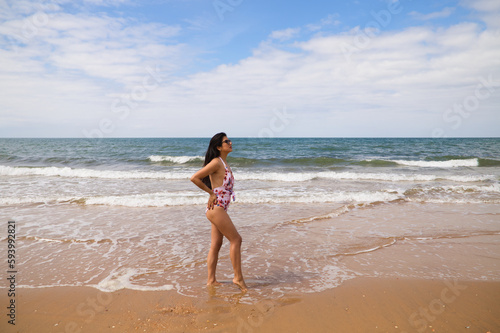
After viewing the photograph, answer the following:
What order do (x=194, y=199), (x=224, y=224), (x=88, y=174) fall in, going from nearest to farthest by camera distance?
(x=224, y=224) < (x=194, y=199) < (x=88, y=174)

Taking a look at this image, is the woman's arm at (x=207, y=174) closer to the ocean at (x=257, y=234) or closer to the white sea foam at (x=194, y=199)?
the ocean at (x=257, y=234)

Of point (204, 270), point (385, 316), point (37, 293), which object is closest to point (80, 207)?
point (37, 293)

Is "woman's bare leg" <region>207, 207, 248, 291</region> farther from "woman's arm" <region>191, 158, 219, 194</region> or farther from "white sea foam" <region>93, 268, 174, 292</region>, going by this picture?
"white sea foam" <region>93, 268, 174, 292</region>

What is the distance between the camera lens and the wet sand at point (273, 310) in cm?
337

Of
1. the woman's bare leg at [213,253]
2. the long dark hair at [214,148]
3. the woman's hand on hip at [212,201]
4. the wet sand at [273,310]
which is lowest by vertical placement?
the wet sand at [273,310]

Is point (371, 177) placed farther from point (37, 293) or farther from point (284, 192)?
point (37, 293)

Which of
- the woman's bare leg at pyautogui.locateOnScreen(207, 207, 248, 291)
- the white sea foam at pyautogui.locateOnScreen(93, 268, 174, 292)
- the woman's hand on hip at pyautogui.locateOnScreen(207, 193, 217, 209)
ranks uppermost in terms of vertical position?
the woman's hand on hip at pyautogui.locateOnScreen(207, 193, 217, 209)

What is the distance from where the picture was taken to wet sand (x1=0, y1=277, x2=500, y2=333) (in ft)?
11.0

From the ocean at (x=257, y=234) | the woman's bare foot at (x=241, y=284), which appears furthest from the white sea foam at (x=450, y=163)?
the woman's bare foot at (x=241, y=284)

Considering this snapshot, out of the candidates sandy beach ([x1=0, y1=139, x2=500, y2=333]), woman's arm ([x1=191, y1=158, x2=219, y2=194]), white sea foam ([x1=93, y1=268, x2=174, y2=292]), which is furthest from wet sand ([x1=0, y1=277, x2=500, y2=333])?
woman's arm ([x1=191, y1=158, x2=219, y2=194])

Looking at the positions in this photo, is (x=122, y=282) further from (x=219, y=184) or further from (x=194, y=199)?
(x=194, y=199)

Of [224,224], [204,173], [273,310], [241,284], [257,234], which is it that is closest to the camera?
[273,310]

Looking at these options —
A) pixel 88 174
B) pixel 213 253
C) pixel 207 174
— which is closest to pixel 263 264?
pixel 213 253

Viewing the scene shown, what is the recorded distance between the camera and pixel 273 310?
367cm
